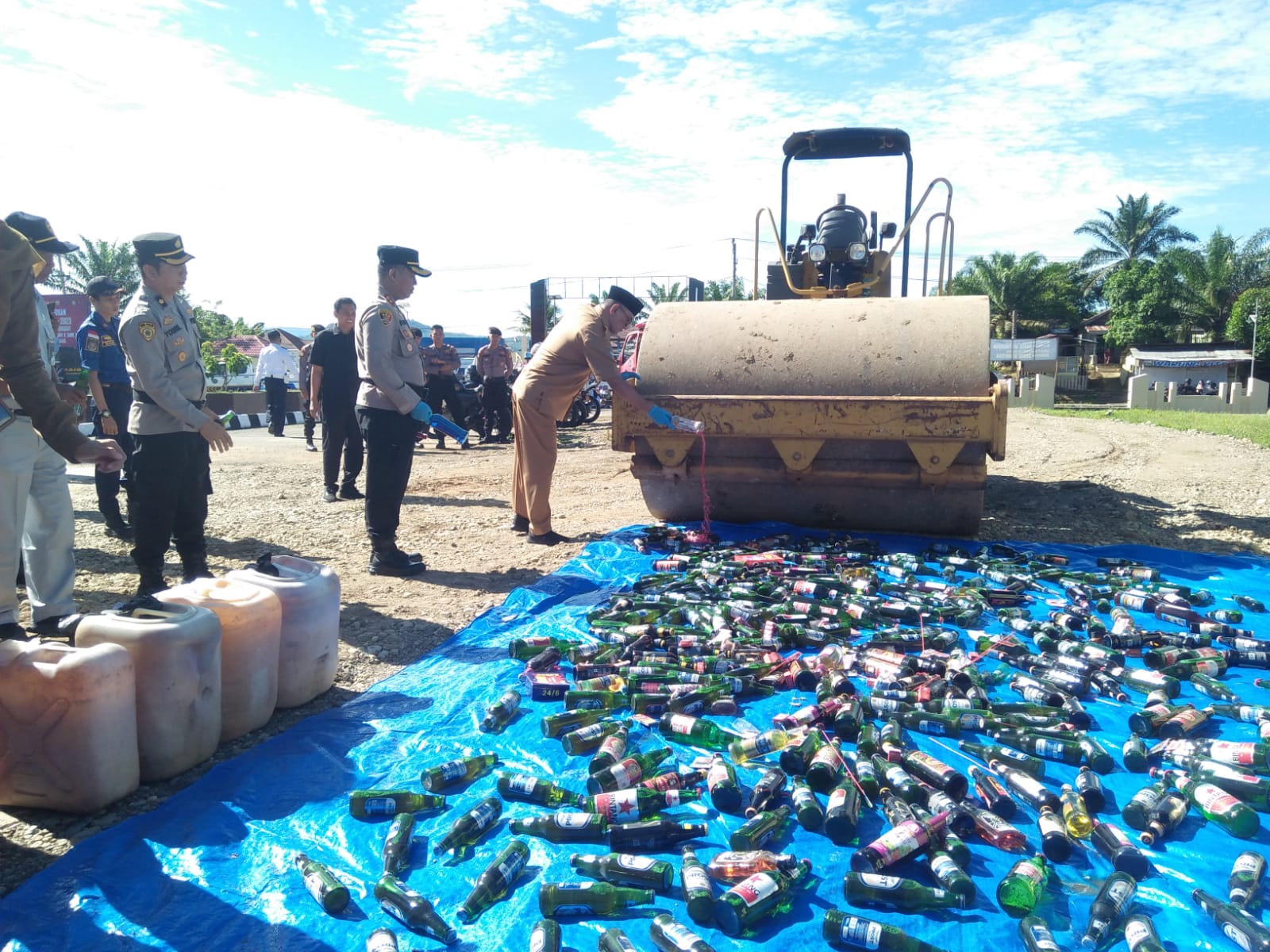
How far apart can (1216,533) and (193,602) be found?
8400mm

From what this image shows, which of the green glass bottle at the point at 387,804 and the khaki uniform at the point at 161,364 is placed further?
the khaki uniform at the point at 161,364

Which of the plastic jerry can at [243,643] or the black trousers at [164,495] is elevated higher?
the black trousers at [164,495]

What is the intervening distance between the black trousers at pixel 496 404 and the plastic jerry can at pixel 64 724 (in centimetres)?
1332

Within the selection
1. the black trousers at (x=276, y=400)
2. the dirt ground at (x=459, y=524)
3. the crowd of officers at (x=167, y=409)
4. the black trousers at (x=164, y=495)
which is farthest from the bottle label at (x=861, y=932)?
the black trousers at (x=276, y=400)

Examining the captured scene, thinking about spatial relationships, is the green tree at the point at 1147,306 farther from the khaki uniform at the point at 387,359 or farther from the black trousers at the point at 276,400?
the khaki uniform at the point at 387,359

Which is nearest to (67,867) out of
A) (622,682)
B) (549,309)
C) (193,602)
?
(193,602)

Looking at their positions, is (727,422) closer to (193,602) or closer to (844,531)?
(844,531)

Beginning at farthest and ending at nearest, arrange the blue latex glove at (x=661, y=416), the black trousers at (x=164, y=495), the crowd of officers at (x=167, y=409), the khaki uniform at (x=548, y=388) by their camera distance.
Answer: the khaki uniform at (x=548, y=388) → the blue latex glove at (x=661, y=416) → the black trousers at (x=164, y=495) → the crowd of officers at (x=167, y=409)

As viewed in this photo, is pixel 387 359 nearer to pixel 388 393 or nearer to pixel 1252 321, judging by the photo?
pixel 388 393

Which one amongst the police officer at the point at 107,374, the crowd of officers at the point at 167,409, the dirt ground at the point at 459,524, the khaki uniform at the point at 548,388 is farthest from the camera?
the police officer at the point at 107,374

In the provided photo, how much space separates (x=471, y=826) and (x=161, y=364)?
3321 mm

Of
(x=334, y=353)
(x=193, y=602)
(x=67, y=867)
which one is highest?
(x=334, y=353)

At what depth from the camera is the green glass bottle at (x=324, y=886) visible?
8.33 feet

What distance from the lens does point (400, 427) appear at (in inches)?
245
